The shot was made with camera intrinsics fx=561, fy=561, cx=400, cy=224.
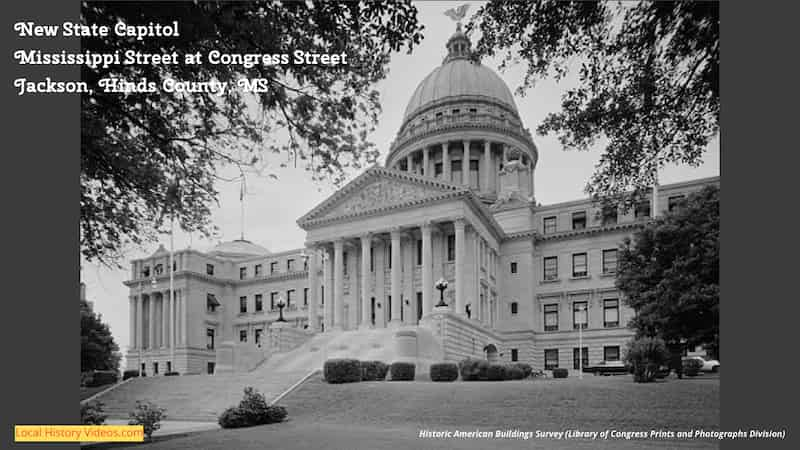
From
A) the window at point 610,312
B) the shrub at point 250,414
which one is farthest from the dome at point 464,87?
the shrub at point 250,414

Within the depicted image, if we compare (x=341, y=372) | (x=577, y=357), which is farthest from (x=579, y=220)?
(x=341, y=372)

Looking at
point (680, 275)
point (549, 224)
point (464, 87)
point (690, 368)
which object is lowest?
point (690, 368)

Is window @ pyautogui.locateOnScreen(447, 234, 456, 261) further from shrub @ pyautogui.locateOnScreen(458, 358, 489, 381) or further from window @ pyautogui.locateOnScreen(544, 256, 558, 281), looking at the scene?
shrub @ pyautogui.locateOnScreen(458, 358, 489, 381)

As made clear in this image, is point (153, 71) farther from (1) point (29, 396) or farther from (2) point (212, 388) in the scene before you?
(2) point (212, 388)

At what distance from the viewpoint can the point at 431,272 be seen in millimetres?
41719

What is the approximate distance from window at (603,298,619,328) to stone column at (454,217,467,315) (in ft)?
50.4

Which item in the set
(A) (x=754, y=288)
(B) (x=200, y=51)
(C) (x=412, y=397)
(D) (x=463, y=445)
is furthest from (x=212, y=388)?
(A) (x=754, y=288)

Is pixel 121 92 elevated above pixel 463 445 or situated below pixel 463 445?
above

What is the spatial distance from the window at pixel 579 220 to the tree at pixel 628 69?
39.7 m

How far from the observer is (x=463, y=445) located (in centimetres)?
1003

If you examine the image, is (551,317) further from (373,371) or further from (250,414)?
(250,414)

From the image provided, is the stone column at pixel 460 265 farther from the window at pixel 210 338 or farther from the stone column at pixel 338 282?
the window at pixel 210 338

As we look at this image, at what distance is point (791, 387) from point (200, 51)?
9.85 metres

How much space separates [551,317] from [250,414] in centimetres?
3870
